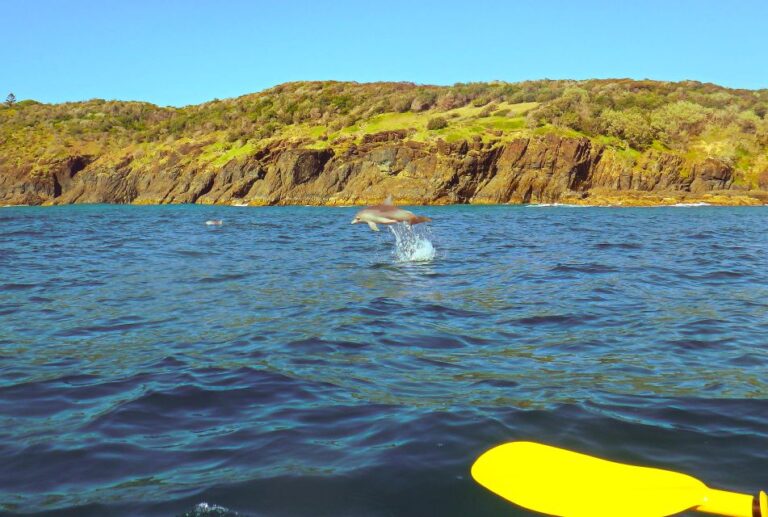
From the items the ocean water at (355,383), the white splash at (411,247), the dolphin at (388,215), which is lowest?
the ocean water at (355,383)

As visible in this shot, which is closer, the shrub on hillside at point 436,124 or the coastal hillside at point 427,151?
the coastal hillside at point 427,151

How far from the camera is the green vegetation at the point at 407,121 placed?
224 feet

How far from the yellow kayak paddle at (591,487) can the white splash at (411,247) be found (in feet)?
43.9

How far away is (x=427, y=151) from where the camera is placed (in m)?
65.1

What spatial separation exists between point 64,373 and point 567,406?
16.9 feet

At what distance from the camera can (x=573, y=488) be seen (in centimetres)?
378

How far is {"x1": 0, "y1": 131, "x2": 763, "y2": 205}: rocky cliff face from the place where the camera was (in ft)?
205

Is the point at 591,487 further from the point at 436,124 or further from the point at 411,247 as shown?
the point at 436,124

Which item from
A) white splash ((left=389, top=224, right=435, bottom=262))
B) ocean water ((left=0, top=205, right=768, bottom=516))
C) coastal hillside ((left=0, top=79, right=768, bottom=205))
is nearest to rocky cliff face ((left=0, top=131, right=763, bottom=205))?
coastal hillside ((left=0, top=79, right=768, bottom=205))

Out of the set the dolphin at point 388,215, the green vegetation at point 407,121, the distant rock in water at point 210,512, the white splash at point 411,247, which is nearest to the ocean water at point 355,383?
the distant rock in water at point 210,512

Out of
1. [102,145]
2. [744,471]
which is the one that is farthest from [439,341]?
[102,145]

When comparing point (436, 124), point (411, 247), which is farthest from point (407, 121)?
point (411, 247)

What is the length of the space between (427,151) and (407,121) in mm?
14430

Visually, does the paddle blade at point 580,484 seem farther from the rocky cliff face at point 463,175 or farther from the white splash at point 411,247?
the rocky cliff face at point 463,175
